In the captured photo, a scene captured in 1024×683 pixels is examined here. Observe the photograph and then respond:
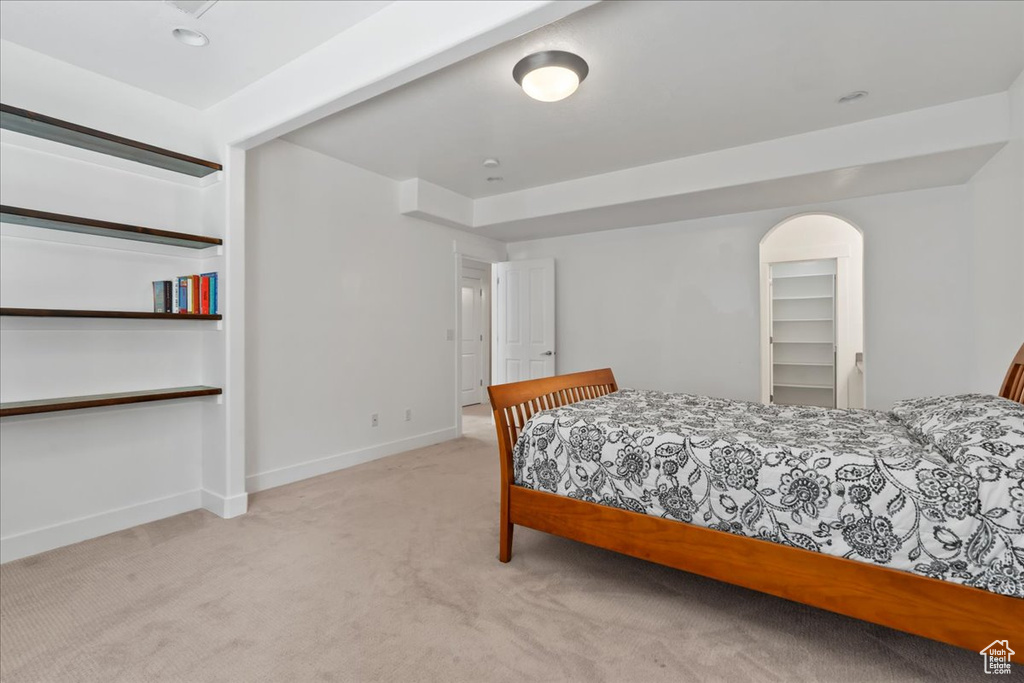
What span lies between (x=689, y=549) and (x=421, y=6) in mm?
2488

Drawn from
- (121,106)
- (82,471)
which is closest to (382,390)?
(82,471)

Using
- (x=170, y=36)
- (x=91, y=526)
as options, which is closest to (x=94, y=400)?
(x=91, y=526)

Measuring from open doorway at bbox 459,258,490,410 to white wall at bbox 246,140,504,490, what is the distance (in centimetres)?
240

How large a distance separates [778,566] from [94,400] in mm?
3212

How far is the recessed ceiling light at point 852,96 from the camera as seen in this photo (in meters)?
2.76

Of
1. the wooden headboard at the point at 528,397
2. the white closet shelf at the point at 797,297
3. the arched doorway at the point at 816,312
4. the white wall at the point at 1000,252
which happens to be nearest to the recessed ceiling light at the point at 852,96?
the white wall at the point at 1000,252

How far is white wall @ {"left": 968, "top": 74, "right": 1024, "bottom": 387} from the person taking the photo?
106 inches

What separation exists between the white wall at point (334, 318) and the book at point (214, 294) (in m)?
0.40

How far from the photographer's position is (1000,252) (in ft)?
9.77

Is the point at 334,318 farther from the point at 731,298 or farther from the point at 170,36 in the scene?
the point at 731,298

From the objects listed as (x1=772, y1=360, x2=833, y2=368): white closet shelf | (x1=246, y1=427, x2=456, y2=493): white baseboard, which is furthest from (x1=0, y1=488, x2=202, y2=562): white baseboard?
(x1=772, y1=360, x2=833, y2=368): white closet shelf

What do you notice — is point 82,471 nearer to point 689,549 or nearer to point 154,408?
point 154,408

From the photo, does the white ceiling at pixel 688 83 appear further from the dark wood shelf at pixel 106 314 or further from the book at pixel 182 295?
the dark wood shelf at pixel 106 314

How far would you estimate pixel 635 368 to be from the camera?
5133 mm
